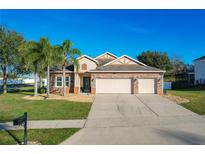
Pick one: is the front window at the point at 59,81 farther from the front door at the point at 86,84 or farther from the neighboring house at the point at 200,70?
the neighboring house at the point at 200,70

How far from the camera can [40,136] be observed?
9.10 m

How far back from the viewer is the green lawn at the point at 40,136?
841cm

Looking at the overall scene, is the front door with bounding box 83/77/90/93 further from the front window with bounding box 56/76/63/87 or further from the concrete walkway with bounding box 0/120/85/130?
the concrete walkway with bounding box 0/120/85/130

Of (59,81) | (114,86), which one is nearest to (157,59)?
(114,86)

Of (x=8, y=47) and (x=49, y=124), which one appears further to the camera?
(x=8, y=47)

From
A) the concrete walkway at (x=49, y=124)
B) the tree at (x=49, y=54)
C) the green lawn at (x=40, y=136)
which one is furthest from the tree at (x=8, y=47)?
the green lawn at (x=40, y=136)

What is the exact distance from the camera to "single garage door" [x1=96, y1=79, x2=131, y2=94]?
86.4ft

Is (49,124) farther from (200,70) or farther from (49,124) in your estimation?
(200,70)

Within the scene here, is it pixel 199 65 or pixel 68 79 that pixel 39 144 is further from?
pixel 199 65

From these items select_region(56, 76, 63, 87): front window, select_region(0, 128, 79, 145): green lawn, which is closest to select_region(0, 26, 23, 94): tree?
select_region(56, 76, 63, 87): front window

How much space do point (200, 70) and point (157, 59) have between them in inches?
491

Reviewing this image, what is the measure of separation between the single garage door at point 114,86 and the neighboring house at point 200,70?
73.9 ft

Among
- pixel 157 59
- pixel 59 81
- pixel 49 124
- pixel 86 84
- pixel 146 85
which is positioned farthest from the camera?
pixel 157 59
